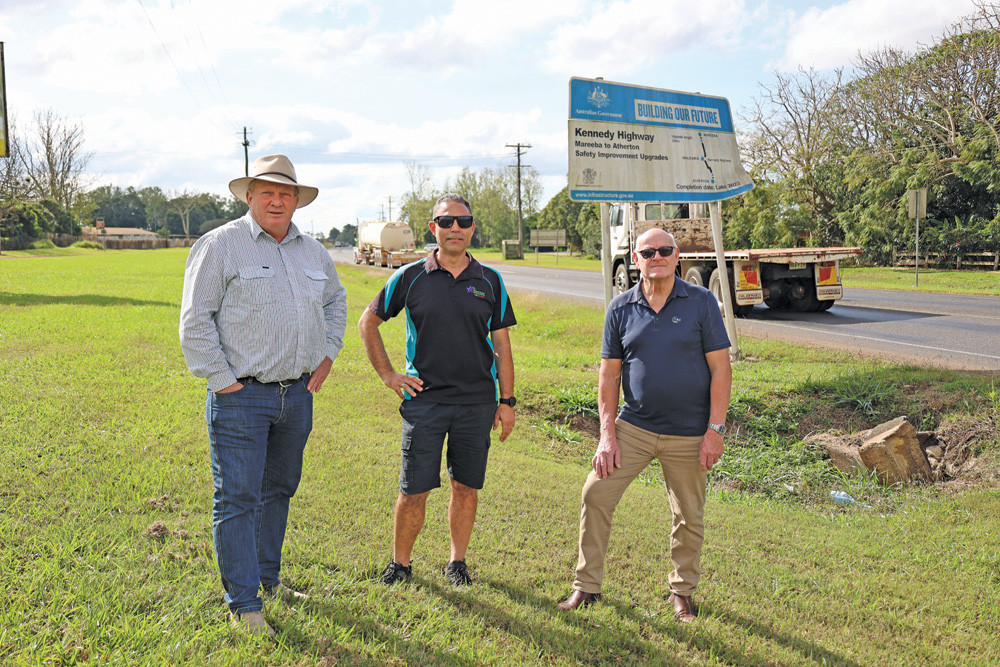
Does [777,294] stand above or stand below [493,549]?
above

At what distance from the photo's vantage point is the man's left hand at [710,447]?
357 centimetres

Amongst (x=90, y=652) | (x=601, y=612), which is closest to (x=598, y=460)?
(x=601, y=612)

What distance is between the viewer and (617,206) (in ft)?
63.6

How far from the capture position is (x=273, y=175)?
10.7 feet

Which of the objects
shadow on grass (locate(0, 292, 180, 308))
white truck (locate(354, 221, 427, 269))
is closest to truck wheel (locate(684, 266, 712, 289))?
shadow on grass (locate(0, 292, 180, 308))

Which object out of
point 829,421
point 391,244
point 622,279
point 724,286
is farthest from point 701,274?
point 391,244

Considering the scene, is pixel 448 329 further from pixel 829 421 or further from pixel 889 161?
pixel 889 161

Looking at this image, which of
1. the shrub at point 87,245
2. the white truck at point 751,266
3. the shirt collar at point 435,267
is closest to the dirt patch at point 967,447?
the shirt collar at point 435,267

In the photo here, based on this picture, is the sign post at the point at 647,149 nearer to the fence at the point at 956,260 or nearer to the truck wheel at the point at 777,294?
the truck wheel at the point at 777,294

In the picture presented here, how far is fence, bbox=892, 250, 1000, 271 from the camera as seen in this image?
25.4 m

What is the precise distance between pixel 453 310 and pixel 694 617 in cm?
191

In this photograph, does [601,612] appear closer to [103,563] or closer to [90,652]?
[90,652]

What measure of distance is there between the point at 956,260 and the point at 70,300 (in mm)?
27311

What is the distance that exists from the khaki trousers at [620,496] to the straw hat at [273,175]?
1911 millimetres
